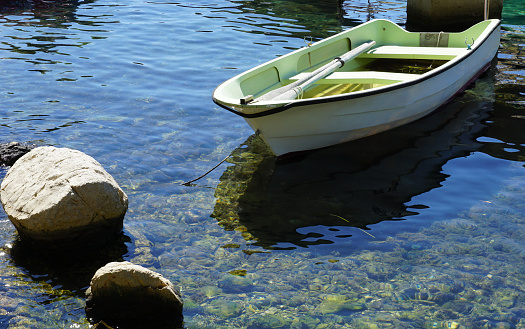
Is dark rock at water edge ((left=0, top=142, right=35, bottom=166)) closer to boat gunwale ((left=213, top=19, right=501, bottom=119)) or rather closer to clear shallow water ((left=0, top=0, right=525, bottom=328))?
clear shallow water ((left=0, top=0, right=525, bottom=328))

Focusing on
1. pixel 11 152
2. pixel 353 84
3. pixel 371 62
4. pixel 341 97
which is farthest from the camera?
pixel 371 62

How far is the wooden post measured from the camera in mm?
15297

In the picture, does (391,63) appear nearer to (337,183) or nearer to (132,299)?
(337,183)

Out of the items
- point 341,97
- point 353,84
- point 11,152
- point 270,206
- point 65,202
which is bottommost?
point 270,206

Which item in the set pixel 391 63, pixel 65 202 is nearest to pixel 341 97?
pixel 65 202

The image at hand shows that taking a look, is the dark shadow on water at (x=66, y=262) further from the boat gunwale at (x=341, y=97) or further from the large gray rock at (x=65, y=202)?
the boat gunwale at (x=341, y=97)

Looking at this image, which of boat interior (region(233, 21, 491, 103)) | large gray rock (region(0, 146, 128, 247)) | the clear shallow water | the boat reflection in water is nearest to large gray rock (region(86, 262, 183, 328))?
the clear shallow water

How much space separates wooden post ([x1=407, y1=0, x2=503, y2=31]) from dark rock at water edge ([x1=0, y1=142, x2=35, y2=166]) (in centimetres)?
1162

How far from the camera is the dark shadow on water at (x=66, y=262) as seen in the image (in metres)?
5.00

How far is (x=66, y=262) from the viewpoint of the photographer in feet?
17.3

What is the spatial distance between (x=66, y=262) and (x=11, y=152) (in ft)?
8.81

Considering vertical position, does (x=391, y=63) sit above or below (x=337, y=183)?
above

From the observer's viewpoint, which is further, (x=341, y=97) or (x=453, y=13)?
(x=453, y=13)

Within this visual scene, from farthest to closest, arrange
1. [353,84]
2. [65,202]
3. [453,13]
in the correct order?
[453,13], [353,84], [65,202]
